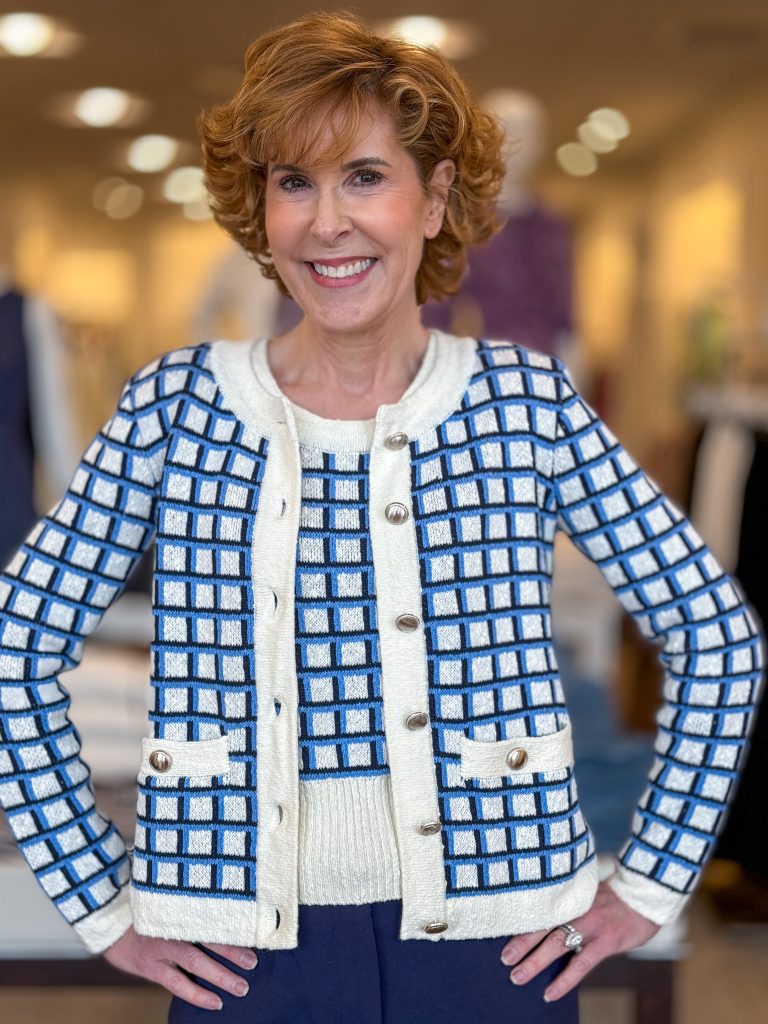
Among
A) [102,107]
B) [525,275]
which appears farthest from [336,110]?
[102,107]

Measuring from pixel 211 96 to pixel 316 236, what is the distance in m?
6.25

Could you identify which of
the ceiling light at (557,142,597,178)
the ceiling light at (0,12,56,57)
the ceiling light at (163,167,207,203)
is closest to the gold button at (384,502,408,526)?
the ceiling light at (0,12,56,57)

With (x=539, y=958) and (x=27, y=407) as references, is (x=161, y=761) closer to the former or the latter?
(x=539, y=958)

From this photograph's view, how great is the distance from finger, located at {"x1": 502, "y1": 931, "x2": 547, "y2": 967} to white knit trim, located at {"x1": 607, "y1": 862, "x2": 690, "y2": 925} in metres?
0.12

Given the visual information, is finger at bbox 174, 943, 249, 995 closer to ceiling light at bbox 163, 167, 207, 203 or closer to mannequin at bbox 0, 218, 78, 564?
mannequin at bbox 0, 218, 78, 564

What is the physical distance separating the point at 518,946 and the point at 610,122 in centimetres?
782

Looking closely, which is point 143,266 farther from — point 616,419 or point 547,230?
point 547,230

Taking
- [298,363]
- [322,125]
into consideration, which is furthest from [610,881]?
[322,125]

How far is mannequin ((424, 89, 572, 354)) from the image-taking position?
12.0ft

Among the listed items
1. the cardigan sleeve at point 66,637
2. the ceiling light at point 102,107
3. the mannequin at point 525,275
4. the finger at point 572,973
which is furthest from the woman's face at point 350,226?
the ceiling light at point 102,107

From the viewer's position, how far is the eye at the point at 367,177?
3.78ft

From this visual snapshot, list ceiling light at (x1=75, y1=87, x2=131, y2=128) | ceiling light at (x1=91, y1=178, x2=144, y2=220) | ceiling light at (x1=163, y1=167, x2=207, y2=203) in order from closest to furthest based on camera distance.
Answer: ceiling light at (x1=75, y1=87, x2=131, y2=128), ceiling light at (x1=163, y1=167, x2=207, y2=203), ceiling light at (x1=91, y1=178, x2=144, y2=220)

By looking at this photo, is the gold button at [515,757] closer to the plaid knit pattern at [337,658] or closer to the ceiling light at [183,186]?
the plaid knit pattern at [337,658]

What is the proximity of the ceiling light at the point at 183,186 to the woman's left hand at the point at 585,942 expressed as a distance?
25.6ft
